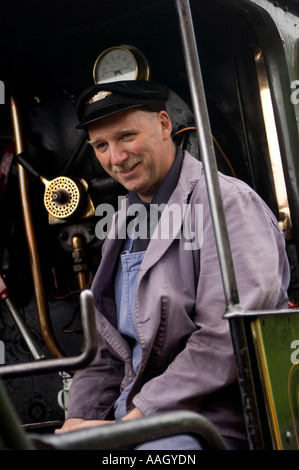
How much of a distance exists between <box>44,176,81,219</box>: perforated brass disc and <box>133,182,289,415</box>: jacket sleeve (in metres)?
1.26

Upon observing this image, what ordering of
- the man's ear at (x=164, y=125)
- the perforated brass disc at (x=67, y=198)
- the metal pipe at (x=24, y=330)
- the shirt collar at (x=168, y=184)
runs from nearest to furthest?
the shirt collar at (x=168, y=184)
the man's ear at (x=164, y=125)
the metal pipe at (x=24, y=330)
the perforated brass disc at (x=67, y=198)

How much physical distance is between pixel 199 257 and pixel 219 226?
53 cm

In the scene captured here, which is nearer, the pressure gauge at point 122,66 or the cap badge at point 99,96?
the cap badge at point 99,96

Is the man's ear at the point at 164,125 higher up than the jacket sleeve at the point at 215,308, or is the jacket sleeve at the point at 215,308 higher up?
the man's ear at the point at 164,125

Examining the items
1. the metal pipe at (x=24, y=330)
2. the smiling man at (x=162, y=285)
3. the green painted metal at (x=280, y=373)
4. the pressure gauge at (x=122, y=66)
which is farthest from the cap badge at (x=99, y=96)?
the metal pipe at (x=24, y=330)

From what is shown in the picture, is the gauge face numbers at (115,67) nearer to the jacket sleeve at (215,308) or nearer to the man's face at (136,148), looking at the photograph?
the man's face at (136,148)

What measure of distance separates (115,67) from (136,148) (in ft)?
2.17

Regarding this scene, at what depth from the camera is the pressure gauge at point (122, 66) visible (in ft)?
8.78

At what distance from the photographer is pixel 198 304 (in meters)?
1.87

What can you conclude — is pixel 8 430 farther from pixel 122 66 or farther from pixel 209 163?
pixel 122 66

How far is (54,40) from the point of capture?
2969 millimetres

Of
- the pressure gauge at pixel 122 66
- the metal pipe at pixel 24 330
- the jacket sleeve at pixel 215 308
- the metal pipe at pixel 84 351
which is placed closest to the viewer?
the metal pipe at pixel 84 351

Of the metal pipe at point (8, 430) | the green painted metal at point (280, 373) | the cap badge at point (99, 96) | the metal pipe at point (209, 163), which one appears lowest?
the green painted metal at point (280, 373)
